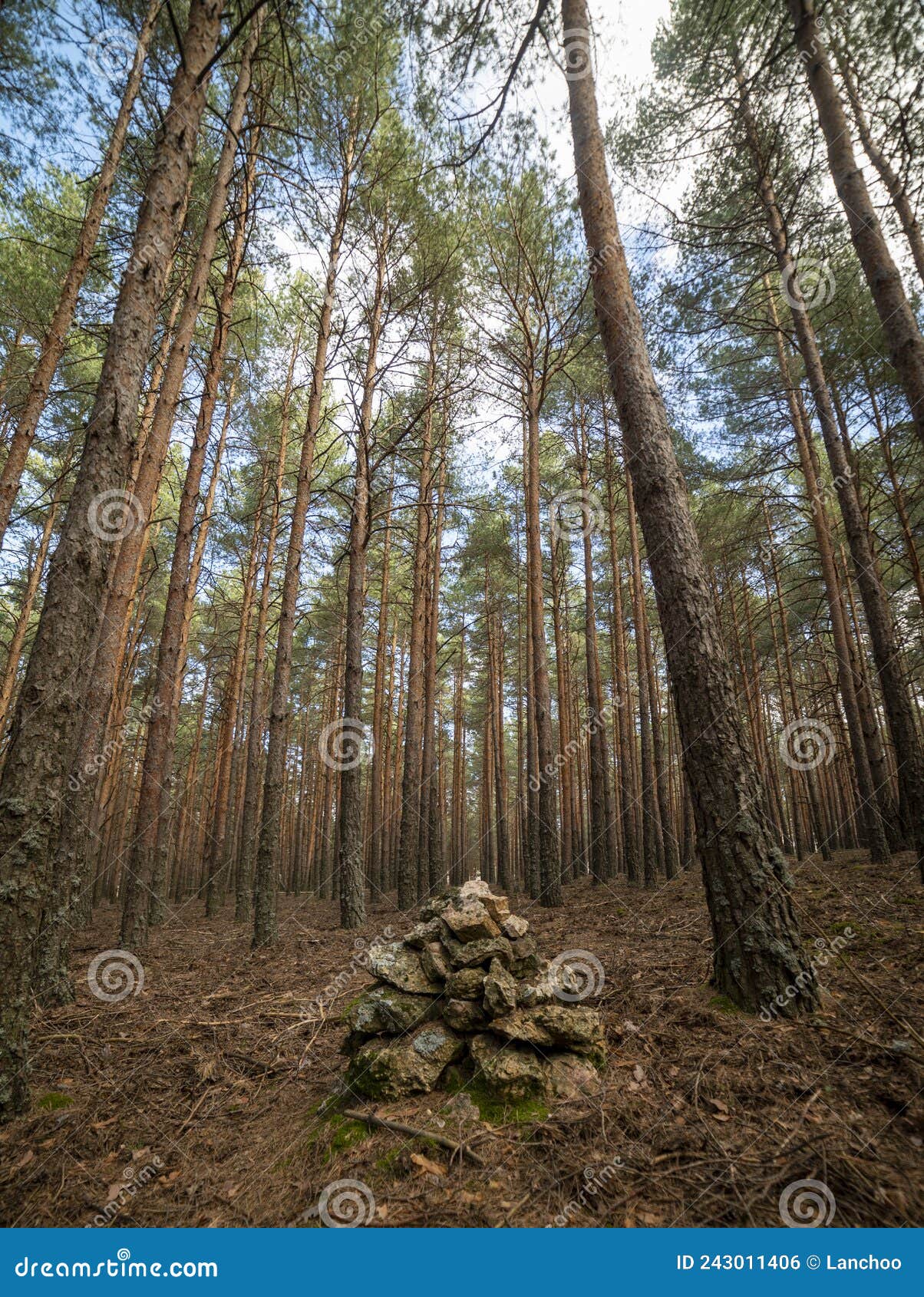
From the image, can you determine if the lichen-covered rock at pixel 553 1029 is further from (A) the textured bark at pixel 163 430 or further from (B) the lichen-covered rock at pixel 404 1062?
(A) the textured bark at pixel 163 430

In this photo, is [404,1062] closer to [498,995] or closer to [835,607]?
[498,995]

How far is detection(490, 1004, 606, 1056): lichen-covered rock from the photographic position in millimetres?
2867

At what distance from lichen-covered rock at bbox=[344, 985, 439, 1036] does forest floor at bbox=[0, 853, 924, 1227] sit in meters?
0.40

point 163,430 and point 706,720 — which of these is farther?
point 163,430

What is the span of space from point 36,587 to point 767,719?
26321mm

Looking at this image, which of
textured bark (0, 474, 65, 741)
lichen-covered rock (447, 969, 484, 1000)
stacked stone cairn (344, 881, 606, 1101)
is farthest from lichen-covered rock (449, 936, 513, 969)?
textured bark (0, 474, 65, 741)

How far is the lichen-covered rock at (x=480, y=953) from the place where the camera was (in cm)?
329

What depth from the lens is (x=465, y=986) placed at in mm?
3080

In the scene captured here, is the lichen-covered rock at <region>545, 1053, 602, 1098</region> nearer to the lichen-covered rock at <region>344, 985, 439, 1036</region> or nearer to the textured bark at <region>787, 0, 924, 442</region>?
the lichen-covered rock at <region>344, 985, 439, 1036</region>

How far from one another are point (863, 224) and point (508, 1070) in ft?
26.0

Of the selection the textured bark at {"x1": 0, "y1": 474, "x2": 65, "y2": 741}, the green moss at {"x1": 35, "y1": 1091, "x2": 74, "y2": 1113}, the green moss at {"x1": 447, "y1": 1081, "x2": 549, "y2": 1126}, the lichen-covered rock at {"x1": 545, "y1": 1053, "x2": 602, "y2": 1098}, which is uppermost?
the textured bark at {"x1": 0, "y1": 474, "x2": 65, "y2": 741}

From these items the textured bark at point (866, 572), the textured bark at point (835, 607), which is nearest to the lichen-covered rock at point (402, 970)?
the textured bark at point (866, 572)

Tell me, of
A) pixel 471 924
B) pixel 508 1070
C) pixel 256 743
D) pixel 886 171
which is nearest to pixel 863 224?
pixel 886 171

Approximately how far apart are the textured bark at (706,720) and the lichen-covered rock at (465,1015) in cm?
163
